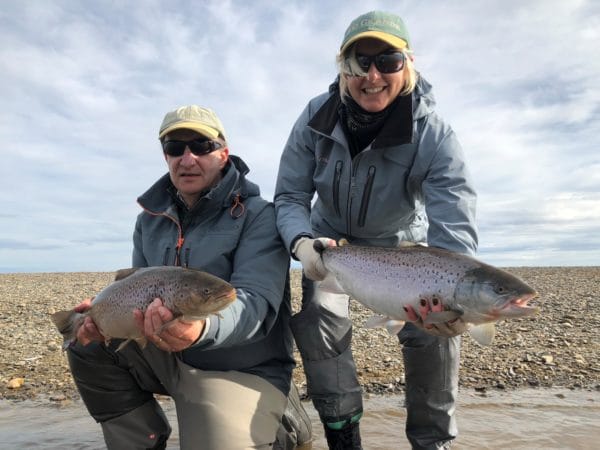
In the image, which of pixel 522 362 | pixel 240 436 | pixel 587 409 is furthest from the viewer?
pixel 522 362

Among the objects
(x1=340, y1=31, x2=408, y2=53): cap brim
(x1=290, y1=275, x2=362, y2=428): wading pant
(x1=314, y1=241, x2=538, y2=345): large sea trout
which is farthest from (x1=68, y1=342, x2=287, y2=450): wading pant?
(x1=340, y1=31, x2=408, y2=53): cap brim

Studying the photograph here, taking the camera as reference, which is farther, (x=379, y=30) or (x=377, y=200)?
(x=377, y=200)

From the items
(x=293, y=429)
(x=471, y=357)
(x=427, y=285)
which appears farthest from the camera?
(x=471, y=357)

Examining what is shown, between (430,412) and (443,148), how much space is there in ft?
6.19

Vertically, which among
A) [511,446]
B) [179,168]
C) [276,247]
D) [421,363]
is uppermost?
[179,168]

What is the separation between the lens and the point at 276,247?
4.04 m

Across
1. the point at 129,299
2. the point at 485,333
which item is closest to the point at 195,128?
the point at 129,299

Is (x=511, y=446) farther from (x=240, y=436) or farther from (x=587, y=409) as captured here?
(x=240, y=436)

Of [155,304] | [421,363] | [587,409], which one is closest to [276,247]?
[155,304]

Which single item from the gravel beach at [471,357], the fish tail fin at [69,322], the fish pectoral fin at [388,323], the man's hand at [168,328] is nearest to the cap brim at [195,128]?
the man's hand at [168,328]

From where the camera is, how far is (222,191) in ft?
13.3

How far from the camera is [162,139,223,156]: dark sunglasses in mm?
4090

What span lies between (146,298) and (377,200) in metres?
1.82

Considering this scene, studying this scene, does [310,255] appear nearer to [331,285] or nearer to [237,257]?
[331,285]
